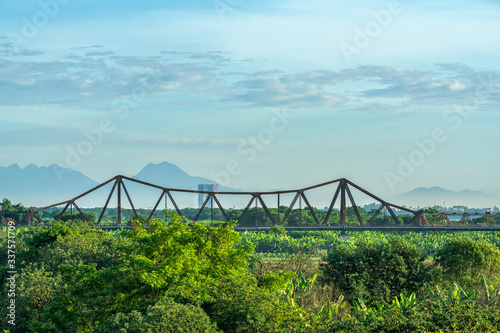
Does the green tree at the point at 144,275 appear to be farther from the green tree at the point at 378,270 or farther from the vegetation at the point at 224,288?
the green tree at the point at 378,270

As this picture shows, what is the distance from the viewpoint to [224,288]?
99.8ft

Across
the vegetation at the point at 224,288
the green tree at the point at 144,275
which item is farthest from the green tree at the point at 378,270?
the green tree at the point at 144,275

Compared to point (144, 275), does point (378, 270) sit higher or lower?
lower

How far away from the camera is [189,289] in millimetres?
30109

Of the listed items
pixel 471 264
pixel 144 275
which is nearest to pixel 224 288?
pixel 144 275

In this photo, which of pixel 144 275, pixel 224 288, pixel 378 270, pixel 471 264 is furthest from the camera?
pixel 471 264

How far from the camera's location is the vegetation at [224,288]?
2655 cm

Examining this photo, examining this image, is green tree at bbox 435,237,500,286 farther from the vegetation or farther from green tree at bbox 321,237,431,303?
green tree at bbox 321,237,431,303

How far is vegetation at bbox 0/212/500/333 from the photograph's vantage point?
87.1ft

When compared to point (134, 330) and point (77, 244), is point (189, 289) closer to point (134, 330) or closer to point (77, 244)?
point (134, 330)

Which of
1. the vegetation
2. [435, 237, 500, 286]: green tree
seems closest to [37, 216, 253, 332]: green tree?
the vegetation

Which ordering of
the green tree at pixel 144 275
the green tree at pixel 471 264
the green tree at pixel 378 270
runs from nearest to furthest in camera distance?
the green tree at pixel 144 275
the green tree at pixel 378 270
the green tree at pixel 471 264

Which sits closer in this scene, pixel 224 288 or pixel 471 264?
pixel 224 288

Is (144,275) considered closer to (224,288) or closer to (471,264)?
(224,288)
